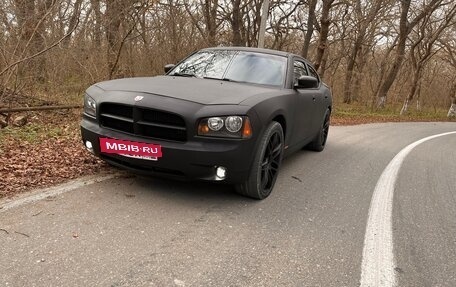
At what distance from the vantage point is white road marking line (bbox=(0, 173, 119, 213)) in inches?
140

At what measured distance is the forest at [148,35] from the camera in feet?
26.7

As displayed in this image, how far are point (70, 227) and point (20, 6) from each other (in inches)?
271

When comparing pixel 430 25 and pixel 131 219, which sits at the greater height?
pixel 430 25

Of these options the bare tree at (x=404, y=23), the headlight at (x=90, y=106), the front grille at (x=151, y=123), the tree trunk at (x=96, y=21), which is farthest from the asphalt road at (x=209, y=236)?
the bare tree at (x=404, y=23)

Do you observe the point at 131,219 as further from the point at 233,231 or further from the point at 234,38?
the point at 234,38

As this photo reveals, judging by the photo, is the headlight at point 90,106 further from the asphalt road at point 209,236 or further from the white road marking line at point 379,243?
the white road marking line at point 379,243

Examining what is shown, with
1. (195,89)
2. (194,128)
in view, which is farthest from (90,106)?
(194,128)

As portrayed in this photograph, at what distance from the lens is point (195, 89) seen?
4.09 metres

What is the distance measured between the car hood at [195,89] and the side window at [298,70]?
786 mm

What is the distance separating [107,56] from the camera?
11477 millimetres

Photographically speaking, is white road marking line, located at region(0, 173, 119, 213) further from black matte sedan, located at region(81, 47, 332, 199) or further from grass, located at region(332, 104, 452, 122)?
grass, located at region(332, 104, 452, 122)

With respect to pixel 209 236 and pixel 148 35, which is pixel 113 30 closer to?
pixel 148 35

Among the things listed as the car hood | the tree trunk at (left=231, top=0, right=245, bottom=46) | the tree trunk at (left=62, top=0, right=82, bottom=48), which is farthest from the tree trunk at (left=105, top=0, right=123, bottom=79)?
the tree trunk at (left=231, top=0, right=245, bottom=46)

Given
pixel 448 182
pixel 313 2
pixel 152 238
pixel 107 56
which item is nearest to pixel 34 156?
pixel 152 238
